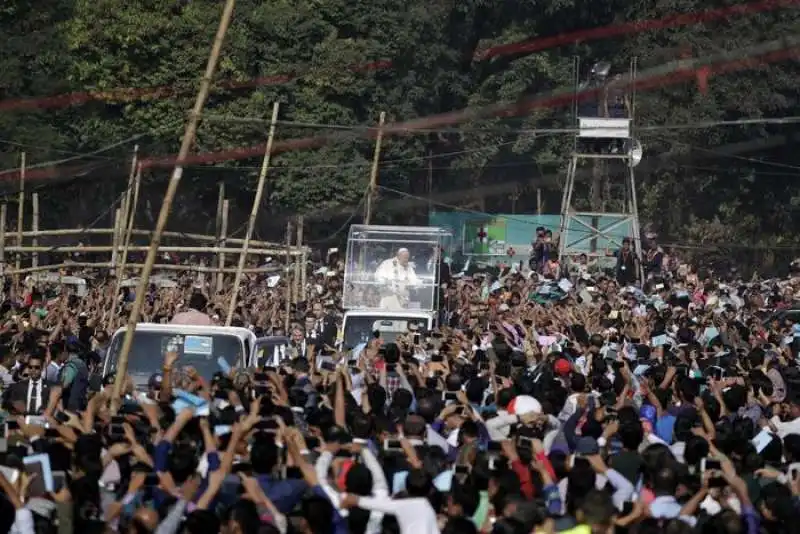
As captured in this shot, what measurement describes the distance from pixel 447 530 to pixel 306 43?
42.1 meters

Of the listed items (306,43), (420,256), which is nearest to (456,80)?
(306,43)

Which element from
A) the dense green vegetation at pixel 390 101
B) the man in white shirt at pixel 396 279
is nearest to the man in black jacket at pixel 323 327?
the man in white shirt at pixel 396 279

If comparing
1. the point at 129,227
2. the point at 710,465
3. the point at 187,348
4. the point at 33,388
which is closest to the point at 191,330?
the point at 187,348

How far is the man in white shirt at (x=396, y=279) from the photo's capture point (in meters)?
28.8

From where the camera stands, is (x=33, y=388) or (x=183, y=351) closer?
(x=33, y=388)

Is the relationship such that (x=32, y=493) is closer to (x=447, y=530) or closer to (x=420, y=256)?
(x=447, y=530)

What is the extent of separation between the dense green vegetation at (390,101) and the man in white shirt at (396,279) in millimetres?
17821

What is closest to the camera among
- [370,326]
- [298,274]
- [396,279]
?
[370,326]

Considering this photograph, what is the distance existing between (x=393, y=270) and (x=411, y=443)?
17739 millimetres

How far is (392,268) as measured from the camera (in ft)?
96.0

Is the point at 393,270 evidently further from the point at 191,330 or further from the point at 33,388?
the point at 33,388

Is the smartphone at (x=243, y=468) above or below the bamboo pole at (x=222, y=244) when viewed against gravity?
below

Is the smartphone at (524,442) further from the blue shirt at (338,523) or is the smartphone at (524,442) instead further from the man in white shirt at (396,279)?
the man in white shirt at (396,279)

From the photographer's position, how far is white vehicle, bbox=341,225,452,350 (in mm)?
28594
